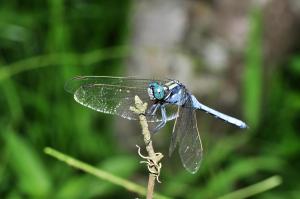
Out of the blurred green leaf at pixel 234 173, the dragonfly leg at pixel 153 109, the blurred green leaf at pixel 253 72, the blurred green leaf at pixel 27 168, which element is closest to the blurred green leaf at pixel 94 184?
the blurred green leaf at pixel 27 168

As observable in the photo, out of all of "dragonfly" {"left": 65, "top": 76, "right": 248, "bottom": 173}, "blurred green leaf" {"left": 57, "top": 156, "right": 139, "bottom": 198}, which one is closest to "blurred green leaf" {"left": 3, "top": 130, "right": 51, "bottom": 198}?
"blurred green leaf" {"left": 57, "top": 156, "right": 139, "bottom": 198}

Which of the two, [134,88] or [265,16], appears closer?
[134,88]

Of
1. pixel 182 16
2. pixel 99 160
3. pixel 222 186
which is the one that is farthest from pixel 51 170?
pixel 182 16

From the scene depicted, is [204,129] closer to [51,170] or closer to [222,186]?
[222,186]

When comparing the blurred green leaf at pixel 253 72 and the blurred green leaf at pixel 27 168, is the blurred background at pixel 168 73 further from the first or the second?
the blurred green leaf at pixel 27 168

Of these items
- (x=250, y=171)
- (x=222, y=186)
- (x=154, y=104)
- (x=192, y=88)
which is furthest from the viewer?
(x=192, y=88)

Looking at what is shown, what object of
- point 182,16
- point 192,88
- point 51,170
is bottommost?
point 51,170
